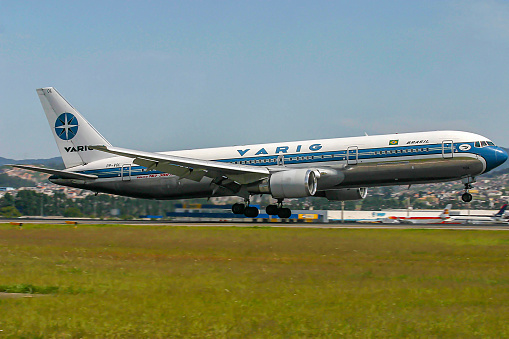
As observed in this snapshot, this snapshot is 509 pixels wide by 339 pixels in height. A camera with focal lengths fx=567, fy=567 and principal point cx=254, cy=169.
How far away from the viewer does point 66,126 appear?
41.8 metres

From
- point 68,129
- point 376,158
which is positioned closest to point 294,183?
point 376,158

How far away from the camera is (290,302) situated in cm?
1043

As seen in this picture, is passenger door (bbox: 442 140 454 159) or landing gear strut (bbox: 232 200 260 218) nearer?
passenger door (bbox: 442 140 454 159)

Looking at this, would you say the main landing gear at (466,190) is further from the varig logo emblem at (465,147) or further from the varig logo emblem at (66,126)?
the varig logo emblem at (66,126)

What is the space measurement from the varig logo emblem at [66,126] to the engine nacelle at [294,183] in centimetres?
1670

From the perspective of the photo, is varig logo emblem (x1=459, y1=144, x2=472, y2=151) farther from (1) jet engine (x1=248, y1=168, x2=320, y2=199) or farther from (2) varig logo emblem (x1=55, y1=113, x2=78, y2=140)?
(2) varig logo emblem (x1=55, y1=113, x2=78, y2=140)

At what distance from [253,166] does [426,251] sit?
61.4 feet

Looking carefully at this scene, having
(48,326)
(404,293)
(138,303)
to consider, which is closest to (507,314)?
(404,293)

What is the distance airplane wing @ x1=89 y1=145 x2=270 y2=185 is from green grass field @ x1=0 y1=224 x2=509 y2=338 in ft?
41.5

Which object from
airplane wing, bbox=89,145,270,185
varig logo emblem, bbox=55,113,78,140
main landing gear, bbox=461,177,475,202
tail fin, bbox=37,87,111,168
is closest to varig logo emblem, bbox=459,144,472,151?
main landing gear, bbox=461,177,475,202

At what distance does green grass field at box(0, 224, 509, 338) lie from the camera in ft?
28.5

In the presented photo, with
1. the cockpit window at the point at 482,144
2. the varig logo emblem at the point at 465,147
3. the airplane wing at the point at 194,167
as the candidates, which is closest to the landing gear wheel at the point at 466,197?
the varig logo emblem at the point at 465,147

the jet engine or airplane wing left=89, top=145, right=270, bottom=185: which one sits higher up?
airplane wing left=89, top=145, right=270, bottom=185

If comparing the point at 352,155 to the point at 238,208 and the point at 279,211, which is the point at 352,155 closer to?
the point at 279,211
